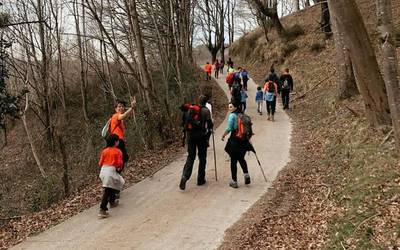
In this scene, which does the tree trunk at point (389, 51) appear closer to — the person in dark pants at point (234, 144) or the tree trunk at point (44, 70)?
the person in dark pants at point (234, 144)

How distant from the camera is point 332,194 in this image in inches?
328

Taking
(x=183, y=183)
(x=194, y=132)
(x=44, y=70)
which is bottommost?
(x=183, y=183)

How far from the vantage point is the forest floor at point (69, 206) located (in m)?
8.45

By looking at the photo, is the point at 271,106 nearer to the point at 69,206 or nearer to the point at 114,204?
the point at 114,204

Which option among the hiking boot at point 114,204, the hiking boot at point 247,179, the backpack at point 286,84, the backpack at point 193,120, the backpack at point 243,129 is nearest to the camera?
the hiking boot at point 114,204

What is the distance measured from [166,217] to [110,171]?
1430mm

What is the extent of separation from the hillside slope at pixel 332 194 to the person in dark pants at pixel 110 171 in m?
2.53

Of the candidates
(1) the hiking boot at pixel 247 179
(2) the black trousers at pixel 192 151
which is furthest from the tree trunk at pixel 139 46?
(1) the hiking boot at pixel 247 179

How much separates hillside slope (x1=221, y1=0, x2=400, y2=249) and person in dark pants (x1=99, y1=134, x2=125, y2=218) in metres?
2.53

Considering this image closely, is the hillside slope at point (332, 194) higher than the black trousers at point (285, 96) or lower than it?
lower

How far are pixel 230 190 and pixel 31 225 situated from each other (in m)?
4.18

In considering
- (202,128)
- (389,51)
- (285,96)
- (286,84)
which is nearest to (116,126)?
(202,128)

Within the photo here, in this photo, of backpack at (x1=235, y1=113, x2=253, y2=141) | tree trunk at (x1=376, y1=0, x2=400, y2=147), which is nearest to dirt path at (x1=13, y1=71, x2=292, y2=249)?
backpack at (x1=235, y1=113, x2=253, y2=141)

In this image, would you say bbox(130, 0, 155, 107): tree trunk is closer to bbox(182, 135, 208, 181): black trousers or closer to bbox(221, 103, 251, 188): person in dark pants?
bbox(182, 135, 208, 181): black trousers
